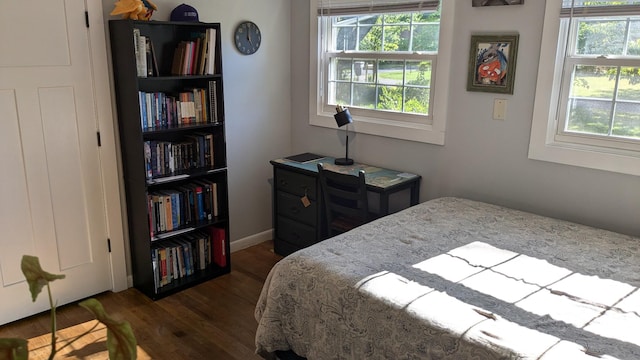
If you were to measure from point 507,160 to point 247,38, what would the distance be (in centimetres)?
195

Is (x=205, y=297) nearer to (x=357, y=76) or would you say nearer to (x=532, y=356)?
(x=357, y=76)

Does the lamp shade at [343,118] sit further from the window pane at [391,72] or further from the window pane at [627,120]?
the window pane at [627,120]

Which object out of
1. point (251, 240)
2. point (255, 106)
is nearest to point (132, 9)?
point (255, 106)

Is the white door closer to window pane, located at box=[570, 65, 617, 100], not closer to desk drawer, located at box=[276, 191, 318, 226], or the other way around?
desk drawer, located at box=[276, 191, 318, 226]

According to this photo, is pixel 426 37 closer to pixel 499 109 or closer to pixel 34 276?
pixel 499 109

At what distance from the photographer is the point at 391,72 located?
336 cm

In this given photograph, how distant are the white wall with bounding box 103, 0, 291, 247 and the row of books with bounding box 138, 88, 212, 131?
347 mm

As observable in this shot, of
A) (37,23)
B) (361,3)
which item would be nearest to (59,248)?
(37,23)

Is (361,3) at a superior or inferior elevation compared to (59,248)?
superior

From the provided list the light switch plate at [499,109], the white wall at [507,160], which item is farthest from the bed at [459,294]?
the light switch plate at [499,109]

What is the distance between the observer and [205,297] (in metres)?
3.15

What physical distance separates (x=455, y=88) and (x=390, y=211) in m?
0.92

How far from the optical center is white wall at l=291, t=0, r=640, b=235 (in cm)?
249

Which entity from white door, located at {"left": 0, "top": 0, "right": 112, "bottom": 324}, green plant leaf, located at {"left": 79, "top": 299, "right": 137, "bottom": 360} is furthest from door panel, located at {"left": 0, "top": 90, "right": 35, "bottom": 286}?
green plant leaf, located at {"left": 79, "top": 299, "right": 137, "bottom": 360}
